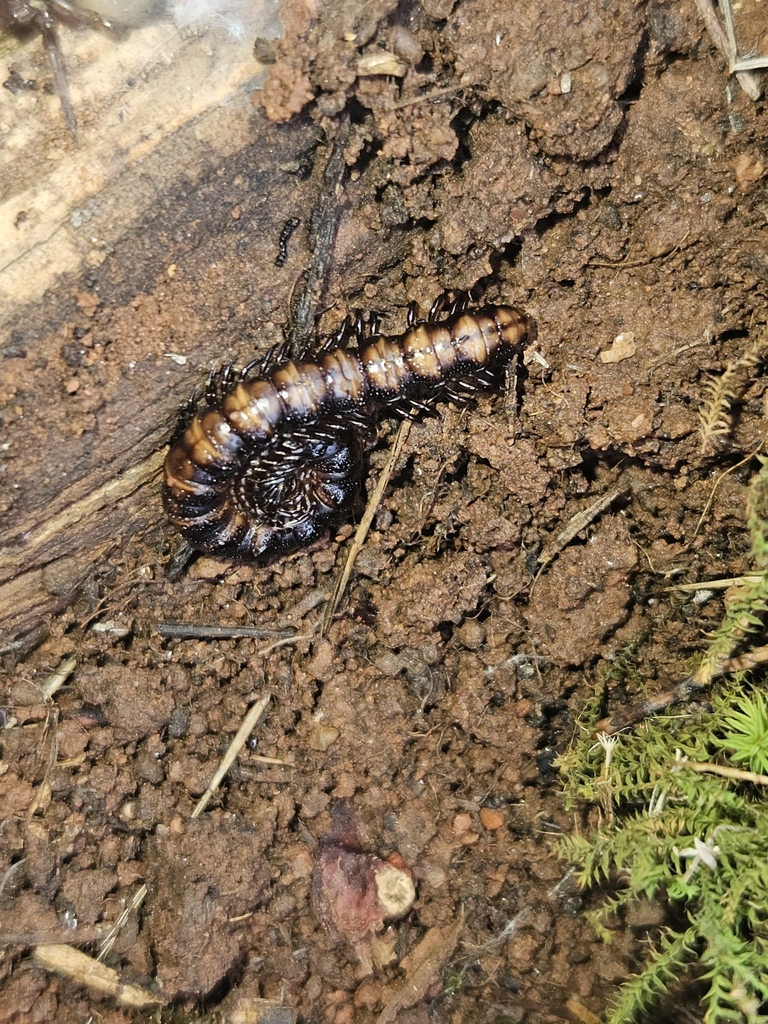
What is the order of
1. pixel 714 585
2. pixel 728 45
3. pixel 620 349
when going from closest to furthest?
pixel 728 45
pixel 620 349
pixel 714 585

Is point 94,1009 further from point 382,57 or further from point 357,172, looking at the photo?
point 382,57

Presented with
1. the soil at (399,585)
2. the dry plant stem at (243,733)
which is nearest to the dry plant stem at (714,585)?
the soil at (399,585)

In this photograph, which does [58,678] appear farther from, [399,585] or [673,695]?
[673,695]

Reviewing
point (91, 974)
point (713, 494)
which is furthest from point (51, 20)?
point (91, 974)

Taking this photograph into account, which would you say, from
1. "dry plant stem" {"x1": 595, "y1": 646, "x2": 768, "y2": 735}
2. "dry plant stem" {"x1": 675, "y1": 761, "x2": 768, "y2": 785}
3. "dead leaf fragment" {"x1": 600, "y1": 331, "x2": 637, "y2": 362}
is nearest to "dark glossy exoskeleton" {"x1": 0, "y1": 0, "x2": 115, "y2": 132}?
"dead leaf fragment" {"x1": 600, "y1": 331, "x2": 637, "y2": 362}

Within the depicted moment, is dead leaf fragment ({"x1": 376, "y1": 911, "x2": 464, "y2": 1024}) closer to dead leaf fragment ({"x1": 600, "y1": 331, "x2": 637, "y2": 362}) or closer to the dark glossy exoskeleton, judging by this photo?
dead leaf fragment ({"x1": 600, "y1": 331, "x2": 637, "y2": 362})
